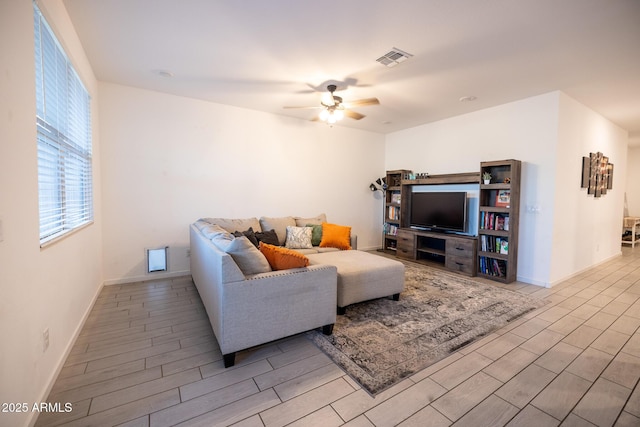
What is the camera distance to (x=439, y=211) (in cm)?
507

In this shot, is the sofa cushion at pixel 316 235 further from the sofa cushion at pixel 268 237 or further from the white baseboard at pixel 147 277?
the white baseboard at pixel 147 277

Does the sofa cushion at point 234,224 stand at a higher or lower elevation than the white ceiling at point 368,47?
lower

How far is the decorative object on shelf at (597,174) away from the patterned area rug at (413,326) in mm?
2525

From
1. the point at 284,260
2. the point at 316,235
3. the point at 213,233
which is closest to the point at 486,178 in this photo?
the point at 316,235

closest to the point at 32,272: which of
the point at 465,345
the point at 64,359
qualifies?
the point at 64,359

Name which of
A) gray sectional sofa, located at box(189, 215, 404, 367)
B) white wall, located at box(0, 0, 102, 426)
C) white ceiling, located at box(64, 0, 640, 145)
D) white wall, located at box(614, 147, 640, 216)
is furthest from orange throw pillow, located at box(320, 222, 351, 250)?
white wall, located at box(614, 147, 640, 216)

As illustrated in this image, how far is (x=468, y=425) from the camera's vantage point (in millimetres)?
1541

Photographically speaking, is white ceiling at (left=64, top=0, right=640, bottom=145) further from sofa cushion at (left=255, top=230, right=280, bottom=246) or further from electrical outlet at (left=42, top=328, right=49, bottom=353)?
electrical outlet at (left=42, top=328, right=49, bottom=353)

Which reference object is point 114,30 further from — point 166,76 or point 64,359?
point 64,359

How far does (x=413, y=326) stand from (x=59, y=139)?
3543mm

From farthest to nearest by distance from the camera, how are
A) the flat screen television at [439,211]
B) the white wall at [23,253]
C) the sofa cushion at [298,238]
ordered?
1. the flat screen television at [439,211]
2. the sofa cushion at [298,238]
3. the white wall at [23,253]

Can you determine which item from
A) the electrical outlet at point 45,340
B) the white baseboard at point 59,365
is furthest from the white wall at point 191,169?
the electrical outlet at point 45,340

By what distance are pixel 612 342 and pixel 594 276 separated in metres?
2.73

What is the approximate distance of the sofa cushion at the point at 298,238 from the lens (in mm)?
4227
